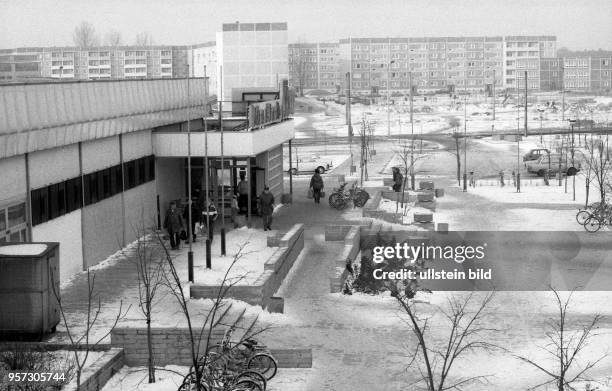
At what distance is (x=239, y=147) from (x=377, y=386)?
14.4m

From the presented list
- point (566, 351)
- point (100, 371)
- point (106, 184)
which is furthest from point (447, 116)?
point (100, 371)

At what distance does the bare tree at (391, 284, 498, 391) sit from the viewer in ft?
44.5

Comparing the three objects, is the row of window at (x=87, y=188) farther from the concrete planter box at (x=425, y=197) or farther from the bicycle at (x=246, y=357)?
the concrete planter box at (x=425, y=197)

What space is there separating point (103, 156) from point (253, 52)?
7636cm

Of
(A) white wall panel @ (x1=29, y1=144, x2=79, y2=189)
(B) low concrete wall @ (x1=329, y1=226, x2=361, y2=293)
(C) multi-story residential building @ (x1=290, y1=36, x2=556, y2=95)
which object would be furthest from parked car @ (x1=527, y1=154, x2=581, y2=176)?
(C) multi-story residential building @ (x1=290, y1=36, x2=556, y2=95)

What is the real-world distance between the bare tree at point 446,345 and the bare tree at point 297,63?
6553 inches

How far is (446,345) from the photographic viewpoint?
1719 cm

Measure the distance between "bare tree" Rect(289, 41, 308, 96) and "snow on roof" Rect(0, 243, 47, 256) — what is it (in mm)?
169042

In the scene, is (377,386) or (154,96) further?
(154,96)

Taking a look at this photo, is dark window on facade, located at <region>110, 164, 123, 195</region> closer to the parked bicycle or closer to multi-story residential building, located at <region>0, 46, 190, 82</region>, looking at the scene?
the parked bicycle

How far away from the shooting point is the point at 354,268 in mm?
22781

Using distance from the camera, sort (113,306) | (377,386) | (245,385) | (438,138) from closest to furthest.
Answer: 1. (245,385)
2. (377,386)
3. (113,306)
4. (438,138)

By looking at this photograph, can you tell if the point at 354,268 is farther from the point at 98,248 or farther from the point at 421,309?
the point at 98,248

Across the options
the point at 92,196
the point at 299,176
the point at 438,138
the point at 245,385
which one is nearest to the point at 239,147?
the point at 92,196
